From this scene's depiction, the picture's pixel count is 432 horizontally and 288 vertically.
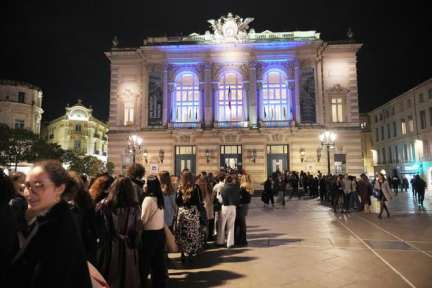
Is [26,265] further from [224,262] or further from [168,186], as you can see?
[224,262]

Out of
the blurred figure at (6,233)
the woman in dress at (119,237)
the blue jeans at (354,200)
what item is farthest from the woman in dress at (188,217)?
the blue jeans at (354,200)

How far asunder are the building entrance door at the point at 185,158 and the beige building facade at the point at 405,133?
30387mm

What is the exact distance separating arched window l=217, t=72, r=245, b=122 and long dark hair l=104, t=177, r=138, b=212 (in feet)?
98.6

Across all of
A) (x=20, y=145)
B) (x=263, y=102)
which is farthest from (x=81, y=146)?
(x=263, y=102)

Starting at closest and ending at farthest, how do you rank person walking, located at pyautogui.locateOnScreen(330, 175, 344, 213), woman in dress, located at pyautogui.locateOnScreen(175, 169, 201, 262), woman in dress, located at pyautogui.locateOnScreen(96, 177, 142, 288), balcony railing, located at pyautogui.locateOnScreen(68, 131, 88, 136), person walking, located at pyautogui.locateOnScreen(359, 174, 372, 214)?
woman in dress, located at pyautogui.locateOnScreen(96, 177, 142, 288)
woman in dress, located at pyautogui.locateOnScreen(175, 169, 201, 262)
person walking, located at pyautogui.locateOnScreen(359, 174, 372, 214)
person walking, located at pyautogui.locateOnScreen(330, 175, 344, 213)
balcony railing, located at pyautogui.locateOnScreen(68, 131, 88, 136)

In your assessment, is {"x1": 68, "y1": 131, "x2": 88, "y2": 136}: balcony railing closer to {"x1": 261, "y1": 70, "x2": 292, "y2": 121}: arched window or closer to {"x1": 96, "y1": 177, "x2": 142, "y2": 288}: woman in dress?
{"x1": 261, "y1": 70, "x2": 292, "y2": 121}: arched window

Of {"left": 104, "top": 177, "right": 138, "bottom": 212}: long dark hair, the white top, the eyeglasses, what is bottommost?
the white top

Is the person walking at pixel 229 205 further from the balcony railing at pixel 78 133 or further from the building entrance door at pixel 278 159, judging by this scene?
the balcony railing at pixel 78 133

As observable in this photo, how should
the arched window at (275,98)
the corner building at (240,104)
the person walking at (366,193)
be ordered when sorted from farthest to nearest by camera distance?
the arched window at (275,98)
the corner building at (240,104)
the person walking at (366,193)

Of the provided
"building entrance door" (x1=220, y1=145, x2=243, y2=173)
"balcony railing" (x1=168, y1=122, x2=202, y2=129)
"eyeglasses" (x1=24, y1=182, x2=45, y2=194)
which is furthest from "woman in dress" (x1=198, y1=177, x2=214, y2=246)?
"balcony railing" (x1=168, y1=122, x2=202, y2=129)

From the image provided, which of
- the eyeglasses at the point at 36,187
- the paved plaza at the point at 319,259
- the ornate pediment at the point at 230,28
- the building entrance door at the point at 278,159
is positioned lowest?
the paved plaza at the point at 319,259

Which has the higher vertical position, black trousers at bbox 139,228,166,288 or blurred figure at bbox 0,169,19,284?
blurred figure at bbox 0,169,19,284

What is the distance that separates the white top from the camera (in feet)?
18.0

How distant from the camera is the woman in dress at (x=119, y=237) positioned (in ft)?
16.1
